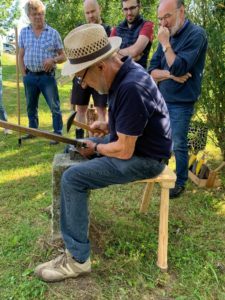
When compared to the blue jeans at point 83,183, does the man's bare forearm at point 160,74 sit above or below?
above

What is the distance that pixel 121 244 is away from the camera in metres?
3.21

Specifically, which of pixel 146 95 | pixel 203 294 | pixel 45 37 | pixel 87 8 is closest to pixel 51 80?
pixel 45 37

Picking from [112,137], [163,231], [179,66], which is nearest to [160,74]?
[179,66]

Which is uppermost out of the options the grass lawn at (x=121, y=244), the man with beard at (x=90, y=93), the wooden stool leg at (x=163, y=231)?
the man with beard at (x=90, y=93)

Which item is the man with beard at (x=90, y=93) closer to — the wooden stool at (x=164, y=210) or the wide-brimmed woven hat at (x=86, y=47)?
the wooden stool at (x=164, y=210)

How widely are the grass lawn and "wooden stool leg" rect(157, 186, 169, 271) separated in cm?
8

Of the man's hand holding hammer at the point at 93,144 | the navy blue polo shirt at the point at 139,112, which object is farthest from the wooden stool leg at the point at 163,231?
the man's hand holding hammer at the point at 93,144

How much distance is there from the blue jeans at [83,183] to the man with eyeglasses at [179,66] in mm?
1362

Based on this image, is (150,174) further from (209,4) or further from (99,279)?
(209,4)

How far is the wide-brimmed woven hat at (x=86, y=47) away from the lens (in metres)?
2.44

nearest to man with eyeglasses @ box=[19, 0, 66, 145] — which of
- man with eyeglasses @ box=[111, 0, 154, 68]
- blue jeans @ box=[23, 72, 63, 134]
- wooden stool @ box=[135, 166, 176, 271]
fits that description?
blue jeans @ box=[23, 72, 63, 134]

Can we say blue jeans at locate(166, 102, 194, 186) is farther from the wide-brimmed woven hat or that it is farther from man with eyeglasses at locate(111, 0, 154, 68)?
the wide-brimmed woven hat

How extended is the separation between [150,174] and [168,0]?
6.17 feet

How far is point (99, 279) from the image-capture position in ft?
9.31
